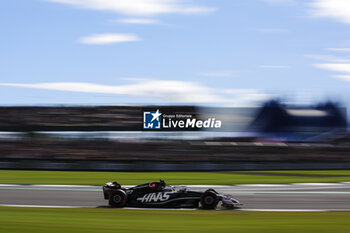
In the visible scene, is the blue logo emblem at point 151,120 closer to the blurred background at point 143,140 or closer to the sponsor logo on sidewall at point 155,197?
the blurred background at point 143,140

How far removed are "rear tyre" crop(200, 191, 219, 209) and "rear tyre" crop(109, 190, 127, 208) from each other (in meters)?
2.11

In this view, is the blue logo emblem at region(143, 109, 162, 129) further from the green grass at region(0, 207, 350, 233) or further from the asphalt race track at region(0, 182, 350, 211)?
the green grass at region(0, 207, 350, 233)

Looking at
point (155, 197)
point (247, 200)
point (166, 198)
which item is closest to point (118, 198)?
point (155, 197)

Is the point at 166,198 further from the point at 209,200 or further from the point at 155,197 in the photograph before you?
the point at 209,200

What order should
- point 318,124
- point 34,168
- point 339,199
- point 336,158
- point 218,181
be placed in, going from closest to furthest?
point 339,199
point 218,181
point 34,168
point 336,158
point 318,124

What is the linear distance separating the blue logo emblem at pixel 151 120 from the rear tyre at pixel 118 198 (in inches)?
1205

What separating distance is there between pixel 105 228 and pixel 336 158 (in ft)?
124

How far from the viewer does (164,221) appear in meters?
10.2

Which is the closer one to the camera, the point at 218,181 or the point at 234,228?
the point at 234,228

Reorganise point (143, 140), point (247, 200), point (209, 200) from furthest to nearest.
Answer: point (143, 140) < point (247, 200) < point (209, 200)

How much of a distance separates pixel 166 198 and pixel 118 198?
1.31 meters

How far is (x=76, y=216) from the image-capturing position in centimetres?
1096

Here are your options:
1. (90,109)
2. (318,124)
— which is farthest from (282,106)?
(90,109)

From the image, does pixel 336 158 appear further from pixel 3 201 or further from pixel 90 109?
pixel 3 201
